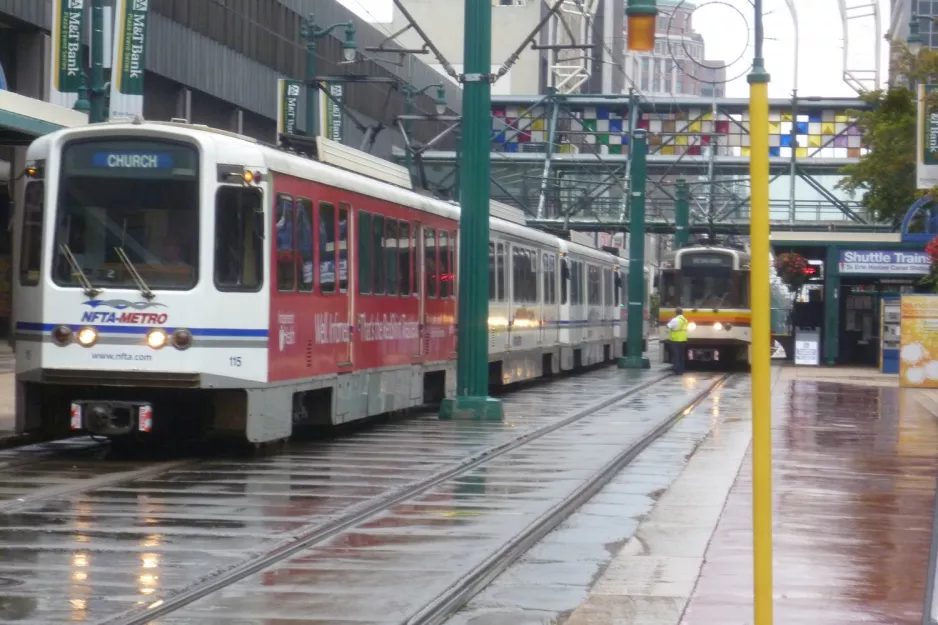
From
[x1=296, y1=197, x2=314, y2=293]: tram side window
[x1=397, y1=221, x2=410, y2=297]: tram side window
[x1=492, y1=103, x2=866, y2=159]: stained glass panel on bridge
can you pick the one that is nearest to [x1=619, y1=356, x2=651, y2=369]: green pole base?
[x1=492, y1=103, x2=866, y2=159]: stained glass panel on bridge

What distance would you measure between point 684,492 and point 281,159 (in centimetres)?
498

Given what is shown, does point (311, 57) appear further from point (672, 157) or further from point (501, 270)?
point (672, 157)

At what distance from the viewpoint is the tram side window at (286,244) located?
1639 cm

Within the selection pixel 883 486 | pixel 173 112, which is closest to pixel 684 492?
pixel 883 486

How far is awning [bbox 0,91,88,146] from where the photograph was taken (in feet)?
59.7

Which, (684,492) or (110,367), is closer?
(684,492)

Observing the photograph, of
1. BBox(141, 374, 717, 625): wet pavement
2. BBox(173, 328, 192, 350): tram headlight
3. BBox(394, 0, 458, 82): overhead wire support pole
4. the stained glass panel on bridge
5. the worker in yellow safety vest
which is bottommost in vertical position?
BBox(141, 374, 717, 625): wet pavement

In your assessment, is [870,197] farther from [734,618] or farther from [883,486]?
[734,618]

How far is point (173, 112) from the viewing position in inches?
1810

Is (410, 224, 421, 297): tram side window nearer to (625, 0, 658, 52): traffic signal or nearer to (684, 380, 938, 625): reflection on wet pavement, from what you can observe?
(684, 380, 938, 625): reflection on wet pavement

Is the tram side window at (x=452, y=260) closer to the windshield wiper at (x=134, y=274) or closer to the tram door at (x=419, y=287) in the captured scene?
the tram door at (x=419, y=287)

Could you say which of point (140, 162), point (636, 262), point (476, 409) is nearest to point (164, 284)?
point (140, 162)

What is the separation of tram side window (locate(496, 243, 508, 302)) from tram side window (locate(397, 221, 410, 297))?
7.11m

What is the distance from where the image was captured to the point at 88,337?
15.5m
